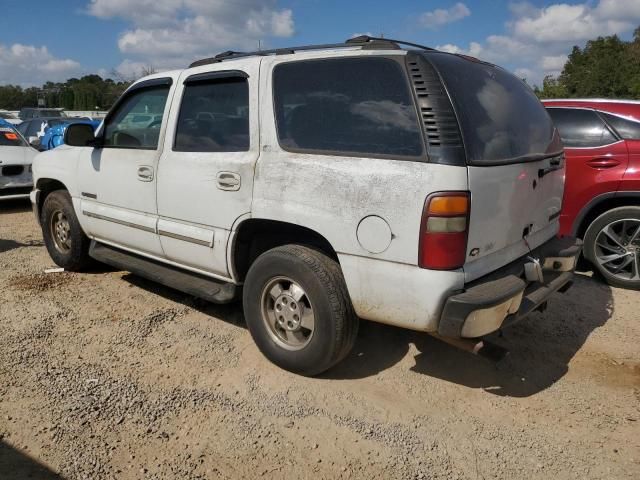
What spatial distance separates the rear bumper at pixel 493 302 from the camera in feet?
8.63

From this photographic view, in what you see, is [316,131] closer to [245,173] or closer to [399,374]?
[245,173]

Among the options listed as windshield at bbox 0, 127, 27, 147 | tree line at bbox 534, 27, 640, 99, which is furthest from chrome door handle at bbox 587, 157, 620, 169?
tree line at bbox 534, 27, 640, 99

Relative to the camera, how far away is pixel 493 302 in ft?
8.70

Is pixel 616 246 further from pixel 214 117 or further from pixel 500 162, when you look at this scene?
pixel 214 117

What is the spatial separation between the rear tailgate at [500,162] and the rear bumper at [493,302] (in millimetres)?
64

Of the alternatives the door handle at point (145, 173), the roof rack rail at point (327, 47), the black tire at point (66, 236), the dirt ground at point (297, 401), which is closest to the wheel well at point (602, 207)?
the dirt ground at point (297, 401)

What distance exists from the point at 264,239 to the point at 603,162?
3.52 meters

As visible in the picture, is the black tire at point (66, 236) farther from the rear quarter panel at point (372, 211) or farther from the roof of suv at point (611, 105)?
the roof of suv at point (611, 105)

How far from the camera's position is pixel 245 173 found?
11.0ft

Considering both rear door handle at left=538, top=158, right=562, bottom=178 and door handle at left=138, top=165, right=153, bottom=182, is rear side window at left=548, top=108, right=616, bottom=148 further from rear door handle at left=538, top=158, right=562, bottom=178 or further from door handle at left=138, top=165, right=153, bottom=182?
door handle at left=138, top=165, right=153, bottom=182

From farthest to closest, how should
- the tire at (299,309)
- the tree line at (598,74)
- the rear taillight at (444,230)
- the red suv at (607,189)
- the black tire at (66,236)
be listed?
the tree line at (598,74)
the black tire at (66,236)
the red suv at (607,189)
the tire at (299,309)
the rear taillight at (444,230)

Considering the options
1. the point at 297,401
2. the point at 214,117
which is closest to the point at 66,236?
the point at 214,117

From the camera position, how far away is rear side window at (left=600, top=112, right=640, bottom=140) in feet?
16.4

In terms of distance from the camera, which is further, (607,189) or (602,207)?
(602,207)
